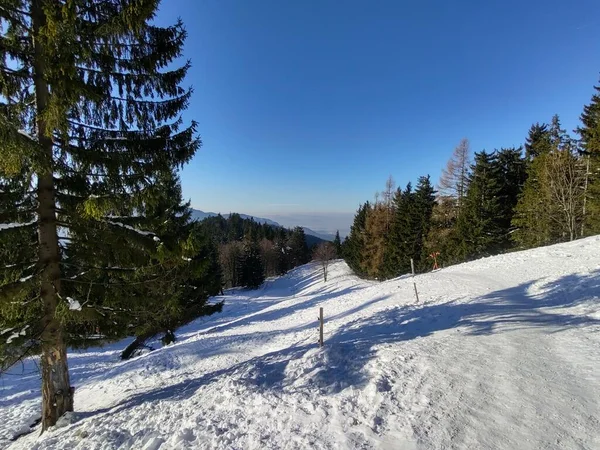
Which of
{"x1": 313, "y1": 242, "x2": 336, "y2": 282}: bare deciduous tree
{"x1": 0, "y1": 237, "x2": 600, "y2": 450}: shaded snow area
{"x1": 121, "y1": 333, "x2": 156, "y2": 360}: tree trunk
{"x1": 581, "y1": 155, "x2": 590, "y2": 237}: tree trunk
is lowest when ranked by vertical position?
{"x1": 121, "y1": 333, "x2": 156, "y2": 360}: tree trunk

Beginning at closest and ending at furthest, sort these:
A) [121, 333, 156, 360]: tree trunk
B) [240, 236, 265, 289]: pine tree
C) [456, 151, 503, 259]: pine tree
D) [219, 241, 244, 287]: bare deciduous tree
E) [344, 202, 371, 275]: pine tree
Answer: [121, 333, 156, 360]: tree trunk, [456, 151, 503, 259]: pine tree, [344, 202, 371, 275]: pine tree, [240, 236, 265, 289]: pine tree, [219, 241, 244, 287]: bare deciduous tree

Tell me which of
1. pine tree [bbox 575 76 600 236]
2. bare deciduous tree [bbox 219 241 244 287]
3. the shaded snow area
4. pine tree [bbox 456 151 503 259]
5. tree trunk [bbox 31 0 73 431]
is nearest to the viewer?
the shaded snow area

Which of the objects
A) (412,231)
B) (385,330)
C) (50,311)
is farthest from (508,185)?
(50,311)

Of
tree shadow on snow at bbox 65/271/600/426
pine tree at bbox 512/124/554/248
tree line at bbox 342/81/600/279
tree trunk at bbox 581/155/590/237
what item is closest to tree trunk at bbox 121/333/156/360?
tree shadow on snow at bbox 65/271/600/426

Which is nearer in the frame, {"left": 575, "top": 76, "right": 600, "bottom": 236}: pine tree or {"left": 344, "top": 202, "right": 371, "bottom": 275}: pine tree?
{"left": 575, "top": 76, "right": 600, "bottom": 236}: pine tree

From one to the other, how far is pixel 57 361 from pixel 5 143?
A: 4.52m

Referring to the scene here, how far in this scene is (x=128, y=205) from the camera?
6.01m

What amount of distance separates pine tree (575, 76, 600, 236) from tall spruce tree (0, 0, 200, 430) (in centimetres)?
2737

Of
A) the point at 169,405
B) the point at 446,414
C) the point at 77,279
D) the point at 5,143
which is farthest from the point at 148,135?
the point at 446,414

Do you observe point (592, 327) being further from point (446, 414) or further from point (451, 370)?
point (446, 414)

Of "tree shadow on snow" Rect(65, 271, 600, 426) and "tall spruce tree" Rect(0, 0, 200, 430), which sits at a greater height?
"tall spruce tree" Rect(0, 0, 200, 430)

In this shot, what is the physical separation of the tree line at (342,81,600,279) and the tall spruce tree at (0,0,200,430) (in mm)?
27736

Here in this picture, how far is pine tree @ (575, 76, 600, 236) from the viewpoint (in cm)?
2161

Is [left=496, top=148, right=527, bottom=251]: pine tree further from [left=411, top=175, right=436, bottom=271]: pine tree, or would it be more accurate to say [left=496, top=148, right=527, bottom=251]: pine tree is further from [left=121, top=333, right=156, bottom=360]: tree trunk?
[left=121, top=333, right=156, bottom=360]: tree trunk
